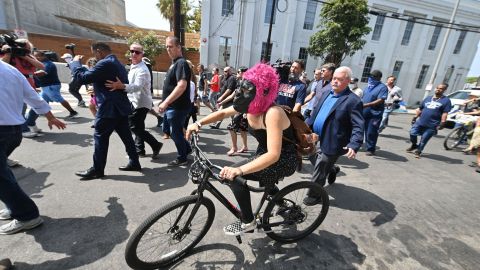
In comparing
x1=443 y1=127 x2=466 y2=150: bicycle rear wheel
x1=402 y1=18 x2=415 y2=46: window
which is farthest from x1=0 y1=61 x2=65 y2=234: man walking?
x1=402 y1=18 x2=415 y2=46: window

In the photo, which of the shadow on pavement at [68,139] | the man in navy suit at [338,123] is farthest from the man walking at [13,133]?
the man in navy suit at [338,123]

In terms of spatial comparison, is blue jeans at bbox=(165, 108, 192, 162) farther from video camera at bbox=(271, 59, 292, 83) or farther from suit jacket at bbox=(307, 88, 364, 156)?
suit jacket at bbox=(307, 88, 364, 156)

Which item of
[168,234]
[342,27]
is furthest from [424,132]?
[342,27]

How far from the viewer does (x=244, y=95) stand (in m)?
1.94

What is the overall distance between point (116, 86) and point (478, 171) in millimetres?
7947

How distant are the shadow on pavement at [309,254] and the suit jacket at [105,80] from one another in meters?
2.61

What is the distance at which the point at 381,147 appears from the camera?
6.89 metres

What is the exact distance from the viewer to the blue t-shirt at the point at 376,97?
17.9 ft

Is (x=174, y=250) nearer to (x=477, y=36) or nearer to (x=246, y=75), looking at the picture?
(x=246, y=75)

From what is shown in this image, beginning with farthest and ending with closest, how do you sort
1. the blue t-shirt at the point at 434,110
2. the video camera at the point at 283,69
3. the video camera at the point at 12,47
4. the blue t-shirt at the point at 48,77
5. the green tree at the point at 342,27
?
the green tree at the point at 342,27 → the blue t-shirt at the point at 48,77 → the blue t-shirt at the point at 434,110 → the video camera at the point at 283,69 → the video camera at the point at 12,47

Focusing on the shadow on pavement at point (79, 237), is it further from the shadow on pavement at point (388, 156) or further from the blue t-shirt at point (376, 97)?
the shadow on pavement at point (388, 156)

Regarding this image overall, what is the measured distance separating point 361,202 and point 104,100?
13.6 feet

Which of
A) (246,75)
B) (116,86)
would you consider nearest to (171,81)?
(116,86)

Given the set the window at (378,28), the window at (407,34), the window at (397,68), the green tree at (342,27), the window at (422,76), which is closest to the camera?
the green tree at (342,27)
